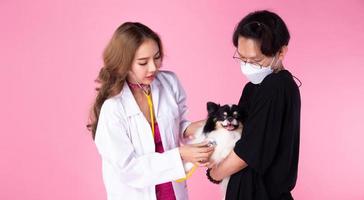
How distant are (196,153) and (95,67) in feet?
6.33

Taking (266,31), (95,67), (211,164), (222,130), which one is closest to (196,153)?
(211,164)

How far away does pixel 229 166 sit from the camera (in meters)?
2.08

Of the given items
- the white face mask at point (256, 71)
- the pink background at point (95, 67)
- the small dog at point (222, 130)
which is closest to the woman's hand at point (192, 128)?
the small dog at point (222, 130)

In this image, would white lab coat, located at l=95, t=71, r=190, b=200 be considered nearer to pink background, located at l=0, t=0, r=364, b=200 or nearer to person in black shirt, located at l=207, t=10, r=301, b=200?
person in black shirt, located at l=207, t=10, r=301, b=200

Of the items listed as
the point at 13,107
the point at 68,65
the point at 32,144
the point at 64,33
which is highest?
the point at 64,33

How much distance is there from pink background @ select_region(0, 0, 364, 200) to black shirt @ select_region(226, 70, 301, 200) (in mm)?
1814

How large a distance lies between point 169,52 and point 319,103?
4.39 feet

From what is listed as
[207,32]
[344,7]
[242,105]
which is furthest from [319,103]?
[242,105]

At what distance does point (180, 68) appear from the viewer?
12.9 feet

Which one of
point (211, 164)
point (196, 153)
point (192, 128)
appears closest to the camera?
point (196, 153)

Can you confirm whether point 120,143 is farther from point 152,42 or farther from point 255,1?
point 255,1

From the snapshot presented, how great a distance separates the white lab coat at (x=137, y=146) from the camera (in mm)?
2244

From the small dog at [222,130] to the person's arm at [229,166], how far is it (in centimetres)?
17

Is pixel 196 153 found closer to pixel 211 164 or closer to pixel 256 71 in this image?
pixel 211 164
